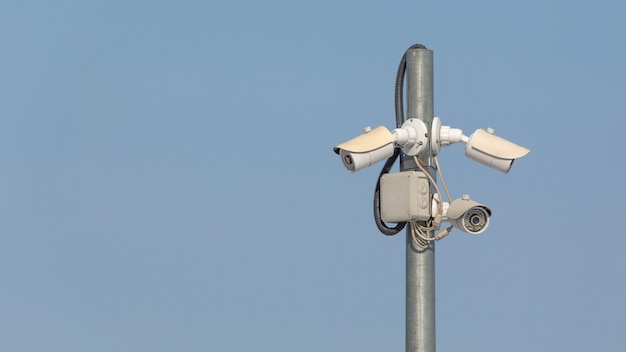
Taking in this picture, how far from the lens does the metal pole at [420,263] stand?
2045 cm

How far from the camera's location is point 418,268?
2067cm

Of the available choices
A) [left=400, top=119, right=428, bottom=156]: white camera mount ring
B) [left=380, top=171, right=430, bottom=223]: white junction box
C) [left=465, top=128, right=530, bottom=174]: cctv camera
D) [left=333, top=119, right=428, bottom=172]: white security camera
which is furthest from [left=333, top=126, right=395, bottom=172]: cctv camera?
[left=465, top=128, right=530, bottom=174]: cctv camera

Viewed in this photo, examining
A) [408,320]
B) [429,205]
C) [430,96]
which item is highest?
[430,96]

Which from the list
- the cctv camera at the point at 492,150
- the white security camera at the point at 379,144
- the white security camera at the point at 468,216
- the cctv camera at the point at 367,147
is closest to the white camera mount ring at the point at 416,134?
the white security camera at the point at 379,144

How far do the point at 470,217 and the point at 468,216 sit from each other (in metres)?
0.04

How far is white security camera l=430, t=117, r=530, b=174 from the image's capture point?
68.6 ft

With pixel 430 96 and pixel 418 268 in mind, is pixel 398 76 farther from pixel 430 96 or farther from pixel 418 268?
pixel 418 268

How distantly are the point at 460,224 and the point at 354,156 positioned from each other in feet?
4.94

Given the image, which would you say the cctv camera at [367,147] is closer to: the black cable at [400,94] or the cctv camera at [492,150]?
the black cable at [400,94]

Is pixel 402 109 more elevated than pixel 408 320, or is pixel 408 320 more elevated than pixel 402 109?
pixel 402 109

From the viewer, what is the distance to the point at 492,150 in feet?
68.9

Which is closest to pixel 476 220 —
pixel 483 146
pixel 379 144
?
pixel 483 146

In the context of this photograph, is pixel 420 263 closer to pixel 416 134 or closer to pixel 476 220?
pixel 476 220

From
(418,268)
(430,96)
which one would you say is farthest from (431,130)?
(418,268)
